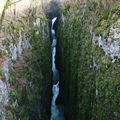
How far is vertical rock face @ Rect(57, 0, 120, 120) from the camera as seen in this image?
16.7 m

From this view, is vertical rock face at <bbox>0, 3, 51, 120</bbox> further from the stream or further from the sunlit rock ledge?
the sunlit rock ledge

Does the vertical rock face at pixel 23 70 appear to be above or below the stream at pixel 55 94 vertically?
above

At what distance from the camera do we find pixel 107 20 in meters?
19.5

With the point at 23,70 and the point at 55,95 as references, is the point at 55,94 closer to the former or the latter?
the point at 55,95

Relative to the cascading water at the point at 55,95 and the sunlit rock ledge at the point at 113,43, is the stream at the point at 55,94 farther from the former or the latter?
the sunlit rock ledge at the point at 113,43

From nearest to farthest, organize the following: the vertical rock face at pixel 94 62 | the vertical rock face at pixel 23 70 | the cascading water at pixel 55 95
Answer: the vertical rock face at pixel 94 62
the vertical rock face at pixel 23 70
the cascading water at pixel 55 95

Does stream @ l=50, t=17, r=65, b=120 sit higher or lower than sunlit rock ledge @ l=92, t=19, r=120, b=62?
lower

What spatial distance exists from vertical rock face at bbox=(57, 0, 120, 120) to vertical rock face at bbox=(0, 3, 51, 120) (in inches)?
107

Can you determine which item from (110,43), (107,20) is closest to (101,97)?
(110,43)

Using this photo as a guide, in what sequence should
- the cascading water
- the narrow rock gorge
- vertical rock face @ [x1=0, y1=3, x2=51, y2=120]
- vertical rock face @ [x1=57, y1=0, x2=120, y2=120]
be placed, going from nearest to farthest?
vertical rock face @ [x1=57, y1=0, x2=120, y2=120] → the narrow rock gorge → vertical rock face @ [x1=0, y1=3, x2=51, y2=120] → the cascading water

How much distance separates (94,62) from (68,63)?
36.4 ft

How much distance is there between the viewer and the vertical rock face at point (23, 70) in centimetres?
1902

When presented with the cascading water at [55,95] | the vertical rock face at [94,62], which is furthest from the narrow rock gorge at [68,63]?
the cascading water at [55,95]

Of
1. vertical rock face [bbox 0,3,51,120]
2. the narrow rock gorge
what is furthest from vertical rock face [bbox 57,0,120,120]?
vertical rock face [bbox 0,3,51,120]
